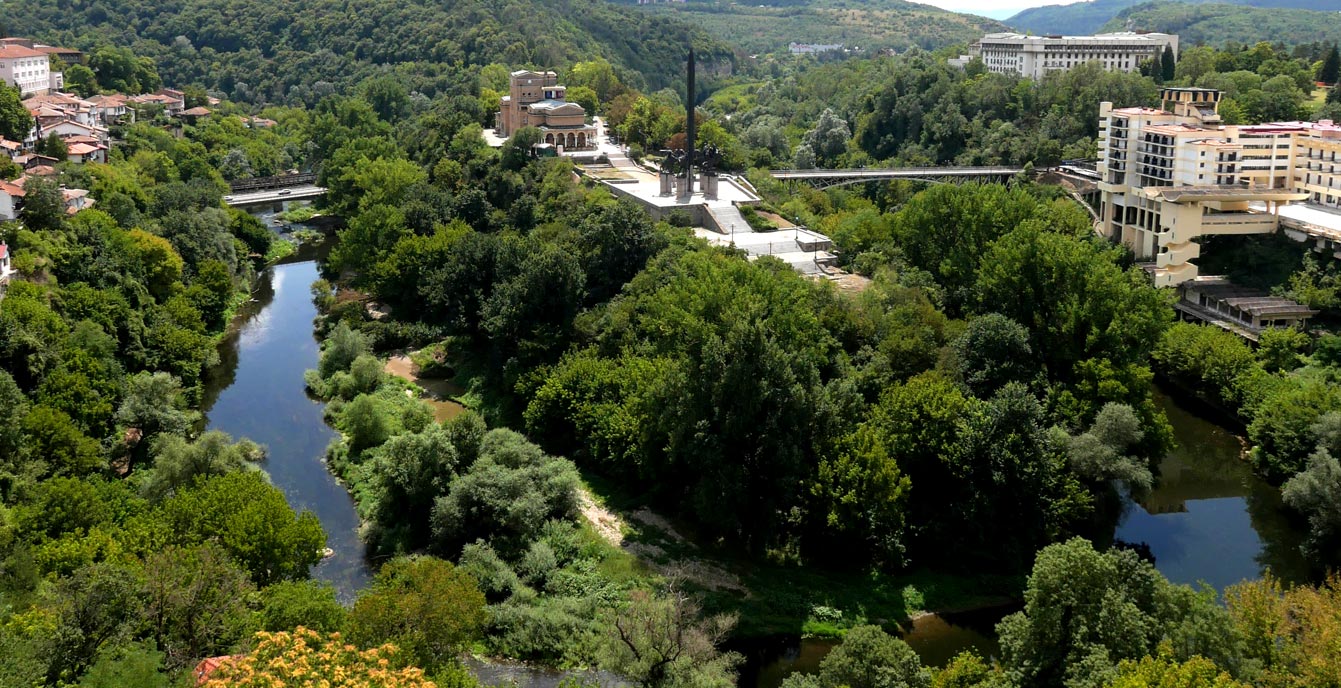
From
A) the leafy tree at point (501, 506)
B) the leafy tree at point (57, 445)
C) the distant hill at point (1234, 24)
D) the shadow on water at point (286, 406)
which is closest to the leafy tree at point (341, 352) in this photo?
the shadow on water at point (286, 406)

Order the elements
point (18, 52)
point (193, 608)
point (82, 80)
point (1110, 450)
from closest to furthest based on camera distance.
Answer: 1. point (193, 608)
2. point (1110, 450)
3. point (18, 52)
4. point (82, 80)

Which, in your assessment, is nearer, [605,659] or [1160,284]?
[605,659]

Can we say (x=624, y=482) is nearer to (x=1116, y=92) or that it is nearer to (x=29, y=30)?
(x=1116, y=92)

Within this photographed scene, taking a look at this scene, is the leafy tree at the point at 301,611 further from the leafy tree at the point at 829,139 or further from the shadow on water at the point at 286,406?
the leafy tree at the point at 829,139

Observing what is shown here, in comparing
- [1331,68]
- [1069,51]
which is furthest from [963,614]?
[1069,51]

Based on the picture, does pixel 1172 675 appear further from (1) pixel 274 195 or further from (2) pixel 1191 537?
(1) pixel 274 195

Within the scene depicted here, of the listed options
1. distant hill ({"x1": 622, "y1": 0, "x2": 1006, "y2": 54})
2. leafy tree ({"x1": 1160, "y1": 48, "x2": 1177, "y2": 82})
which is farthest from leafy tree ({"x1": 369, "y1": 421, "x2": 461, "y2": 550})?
distant hill ({"x1": 622, "y1": 0, "x2": 1006, "y2": 54})

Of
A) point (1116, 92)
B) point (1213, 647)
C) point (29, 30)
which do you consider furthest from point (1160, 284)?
point (29, 30)
